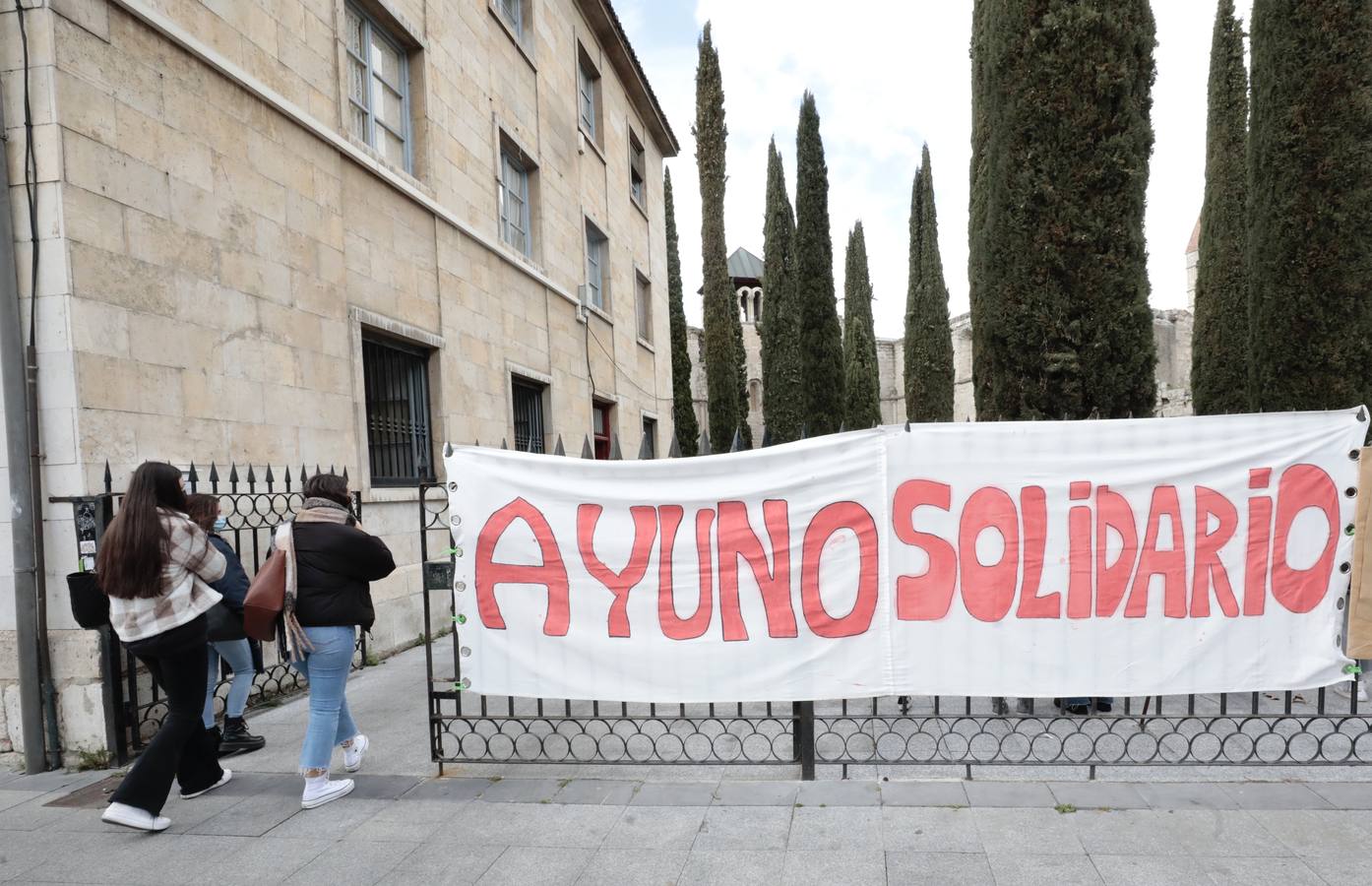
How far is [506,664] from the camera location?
156 inches

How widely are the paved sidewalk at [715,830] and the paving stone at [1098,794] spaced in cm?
1

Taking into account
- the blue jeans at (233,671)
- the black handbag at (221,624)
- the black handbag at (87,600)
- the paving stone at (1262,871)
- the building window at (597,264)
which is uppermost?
the building window at (597,264)

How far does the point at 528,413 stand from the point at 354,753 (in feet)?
26.0

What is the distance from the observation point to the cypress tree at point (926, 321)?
26062 millimetres

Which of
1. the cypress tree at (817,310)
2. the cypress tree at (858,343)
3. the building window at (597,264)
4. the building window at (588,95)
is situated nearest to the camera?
the building window at (588,95)

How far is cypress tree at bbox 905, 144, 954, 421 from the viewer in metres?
26.1

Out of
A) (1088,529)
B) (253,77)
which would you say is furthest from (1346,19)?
(253,77)

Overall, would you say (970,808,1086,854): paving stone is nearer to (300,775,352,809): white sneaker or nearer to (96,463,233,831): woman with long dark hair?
(300,775,352,809): white sneaker

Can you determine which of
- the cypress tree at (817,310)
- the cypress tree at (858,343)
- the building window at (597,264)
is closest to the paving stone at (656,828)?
the building window at (597,264)

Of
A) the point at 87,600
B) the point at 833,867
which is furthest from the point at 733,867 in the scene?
the point at 87,600

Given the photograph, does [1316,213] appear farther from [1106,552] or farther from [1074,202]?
[1106,552]

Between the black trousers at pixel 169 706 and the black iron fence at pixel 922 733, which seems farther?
the black iron fence at pixel 922 733

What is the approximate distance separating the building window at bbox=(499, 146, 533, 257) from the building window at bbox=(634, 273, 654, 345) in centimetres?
598

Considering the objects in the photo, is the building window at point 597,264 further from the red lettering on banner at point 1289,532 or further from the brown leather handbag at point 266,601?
the red lettering on banner at point 1289,532
